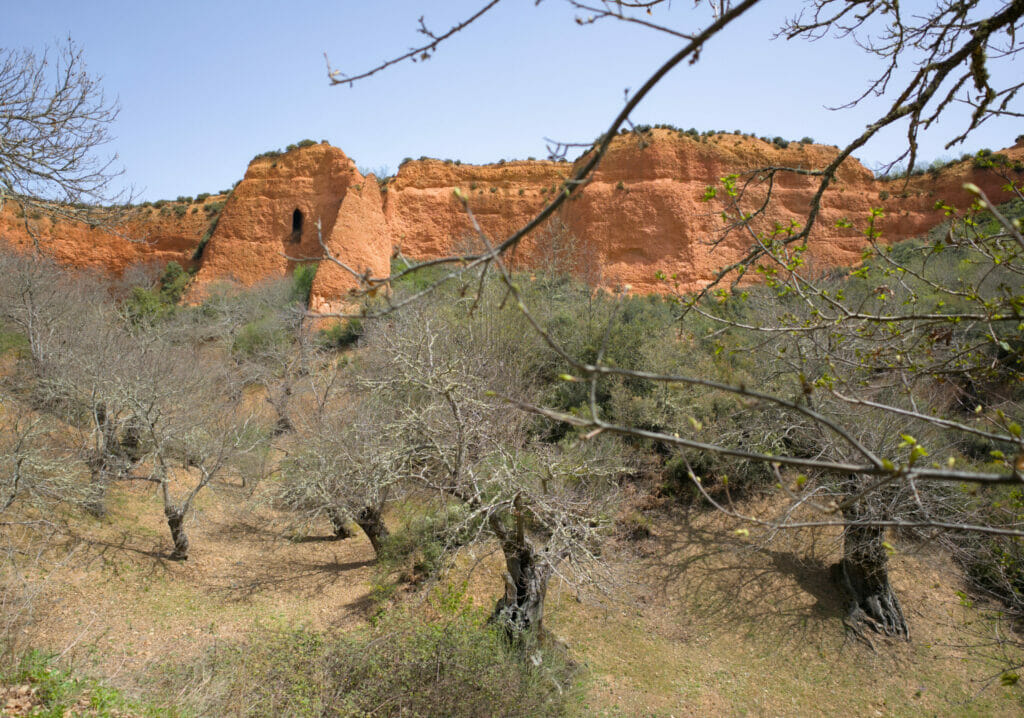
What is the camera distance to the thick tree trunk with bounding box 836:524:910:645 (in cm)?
949

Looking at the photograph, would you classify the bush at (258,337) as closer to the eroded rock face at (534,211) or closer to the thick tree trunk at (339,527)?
the eroded rock face at (534,211)

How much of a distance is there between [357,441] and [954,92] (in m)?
9.69

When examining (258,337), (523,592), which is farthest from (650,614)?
(258,337)

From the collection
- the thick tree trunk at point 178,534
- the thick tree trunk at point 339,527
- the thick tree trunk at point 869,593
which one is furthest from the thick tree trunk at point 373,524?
the thick tree trunk at point 869,593

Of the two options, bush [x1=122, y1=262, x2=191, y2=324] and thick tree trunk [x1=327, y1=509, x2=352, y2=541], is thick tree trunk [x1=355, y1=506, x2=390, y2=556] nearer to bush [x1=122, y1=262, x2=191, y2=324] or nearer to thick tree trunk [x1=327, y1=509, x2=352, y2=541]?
thick tree trunk [x1=327, y1=509, x2=352, y2=541]

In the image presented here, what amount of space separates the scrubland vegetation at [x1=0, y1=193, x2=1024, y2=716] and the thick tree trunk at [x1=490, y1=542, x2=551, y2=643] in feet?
0.12

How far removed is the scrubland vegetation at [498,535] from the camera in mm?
6293

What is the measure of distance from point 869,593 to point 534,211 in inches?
915

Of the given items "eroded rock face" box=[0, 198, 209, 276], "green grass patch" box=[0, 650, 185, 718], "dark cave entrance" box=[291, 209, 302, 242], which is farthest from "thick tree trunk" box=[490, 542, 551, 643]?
"eroded rock face" box=[0, 198, 209, 276]

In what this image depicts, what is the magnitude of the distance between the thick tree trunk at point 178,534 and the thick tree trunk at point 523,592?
610 centimetres

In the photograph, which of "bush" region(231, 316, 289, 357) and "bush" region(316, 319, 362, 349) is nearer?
"bush" region(231, 316, 289, 357)

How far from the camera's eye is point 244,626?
353 inches

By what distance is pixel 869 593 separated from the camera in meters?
9.93

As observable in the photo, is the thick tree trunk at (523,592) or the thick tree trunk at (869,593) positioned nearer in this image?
the thick tree trunk at (523,592)
